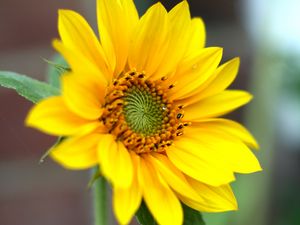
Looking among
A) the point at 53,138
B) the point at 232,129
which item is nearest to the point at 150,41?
the point at 232,129

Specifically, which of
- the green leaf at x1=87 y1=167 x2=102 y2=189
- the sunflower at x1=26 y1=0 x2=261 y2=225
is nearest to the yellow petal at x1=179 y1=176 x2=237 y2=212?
the sunflower at x1=26 y1=0 x2=261 y2=225

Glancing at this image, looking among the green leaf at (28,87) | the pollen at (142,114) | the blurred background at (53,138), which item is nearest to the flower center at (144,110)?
the pollen at (142,114)

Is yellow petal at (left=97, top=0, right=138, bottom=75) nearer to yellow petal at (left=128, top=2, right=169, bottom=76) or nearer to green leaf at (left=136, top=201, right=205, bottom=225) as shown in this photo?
yellow petal at (left=128, top=2, right=169, bottom=76)

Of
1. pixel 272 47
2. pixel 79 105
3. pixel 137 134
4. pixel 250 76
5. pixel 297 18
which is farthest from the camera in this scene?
pixel 250 76

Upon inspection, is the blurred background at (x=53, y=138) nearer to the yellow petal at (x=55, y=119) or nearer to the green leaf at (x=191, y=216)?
the green leaf at (x=191, y=216)

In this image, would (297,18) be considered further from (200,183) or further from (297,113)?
(200,183)

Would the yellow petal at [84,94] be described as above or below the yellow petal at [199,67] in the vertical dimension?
below

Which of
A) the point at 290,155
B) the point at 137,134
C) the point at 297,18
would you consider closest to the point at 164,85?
the point at 137,134
